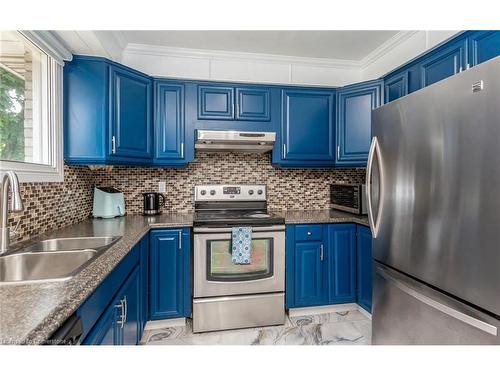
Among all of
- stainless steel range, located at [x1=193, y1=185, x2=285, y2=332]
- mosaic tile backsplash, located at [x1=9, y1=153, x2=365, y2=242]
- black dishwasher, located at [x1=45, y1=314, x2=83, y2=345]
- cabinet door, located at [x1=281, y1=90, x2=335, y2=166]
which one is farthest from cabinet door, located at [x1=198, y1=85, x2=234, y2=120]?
black dishwasher, located at [x1=45, y1=314, x2=83, y2=345]

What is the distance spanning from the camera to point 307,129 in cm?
259

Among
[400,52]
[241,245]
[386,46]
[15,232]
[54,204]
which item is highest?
[386,46]

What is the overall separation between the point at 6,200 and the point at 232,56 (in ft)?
7.39

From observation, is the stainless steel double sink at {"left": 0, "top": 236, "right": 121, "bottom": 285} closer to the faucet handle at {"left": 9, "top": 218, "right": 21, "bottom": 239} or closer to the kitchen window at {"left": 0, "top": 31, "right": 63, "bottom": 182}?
the faucet handle at {"left": 9, "top": 218, "right": 21, "bottom": 239}

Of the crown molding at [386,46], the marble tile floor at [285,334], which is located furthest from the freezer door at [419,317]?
the crown molding at [386,46]

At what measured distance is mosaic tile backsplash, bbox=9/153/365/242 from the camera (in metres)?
2.11

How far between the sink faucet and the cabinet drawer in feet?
6.05

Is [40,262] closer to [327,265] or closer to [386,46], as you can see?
[327,265]

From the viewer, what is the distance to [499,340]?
99cm

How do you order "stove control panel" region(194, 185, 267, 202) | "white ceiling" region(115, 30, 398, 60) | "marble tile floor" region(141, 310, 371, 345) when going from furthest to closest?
"stove control panel" region(194, 185, 267, 202) → "white ceiling" region(115, 30, 398, 60) → "marble tile floor" region(141, 310, 371, 345)

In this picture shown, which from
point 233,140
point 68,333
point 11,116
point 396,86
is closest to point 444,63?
point 396,86

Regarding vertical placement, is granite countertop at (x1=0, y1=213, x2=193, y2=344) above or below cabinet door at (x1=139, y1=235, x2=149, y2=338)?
above
